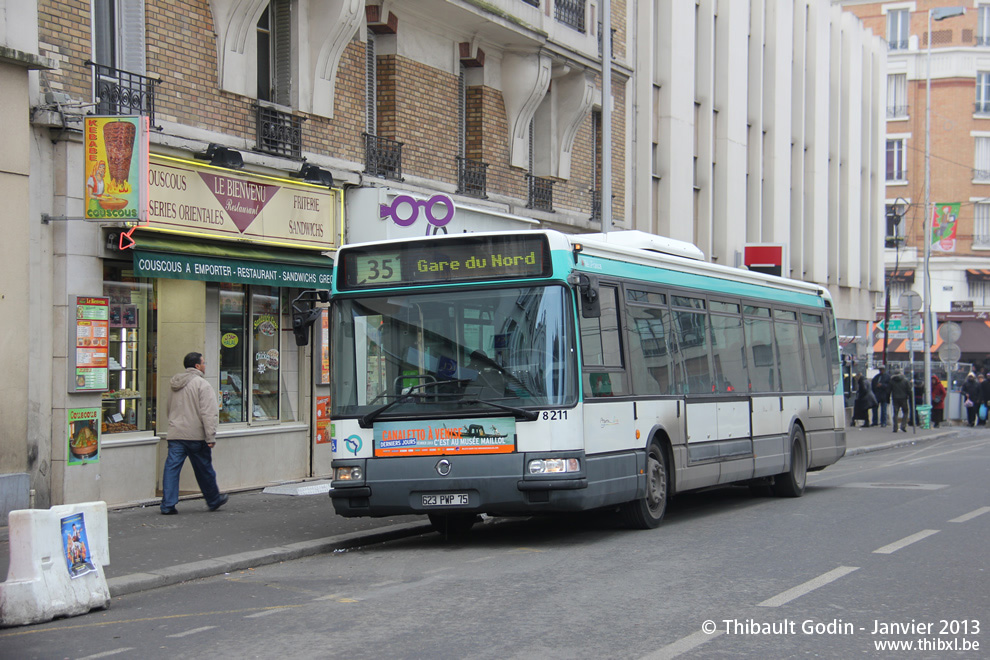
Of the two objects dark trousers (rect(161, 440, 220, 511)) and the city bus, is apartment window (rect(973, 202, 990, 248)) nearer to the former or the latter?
the city bus

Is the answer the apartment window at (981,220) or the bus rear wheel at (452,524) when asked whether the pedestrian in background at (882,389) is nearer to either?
the bus rear wheel at (452,524)

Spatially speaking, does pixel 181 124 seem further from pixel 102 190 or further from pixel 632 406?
pixel 632 406

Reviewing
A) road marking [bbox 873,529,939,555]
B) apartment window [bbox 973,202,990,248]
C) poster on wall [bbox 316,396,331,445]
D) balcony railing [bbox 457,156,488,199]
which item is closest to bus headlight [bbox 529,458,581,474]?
road marking [bbox 873,529,939,555]

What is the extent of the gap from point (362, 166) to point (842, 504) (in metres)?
8.34

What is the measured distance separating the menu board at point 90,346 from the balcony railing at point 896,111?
174ft

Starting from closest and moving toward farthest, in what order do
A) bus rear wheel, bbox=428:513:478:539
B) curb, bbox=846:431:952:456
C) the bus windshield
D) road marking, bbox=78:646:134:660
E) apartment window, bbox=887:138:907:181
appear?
road marking, bbox=78:646:134:660 < the bus windshield < bus rear wheel, bbox=428:513:478:539 < curb, bbox=846:431:952:456 < apartment window, bbox=887:138:907:181

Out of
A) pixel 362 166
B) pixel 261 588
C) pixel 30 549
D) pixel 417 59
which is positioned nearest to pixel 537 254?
pixel 261 588

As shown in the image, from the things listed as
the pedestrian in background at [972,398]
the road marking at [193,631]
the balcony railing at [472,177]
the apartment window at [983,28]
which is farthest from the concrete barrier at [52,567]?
the apartment window at [983,28]

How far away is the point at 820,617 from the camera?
23.3ft

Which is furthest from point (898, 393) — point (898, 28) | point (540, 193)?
point (898, 28)

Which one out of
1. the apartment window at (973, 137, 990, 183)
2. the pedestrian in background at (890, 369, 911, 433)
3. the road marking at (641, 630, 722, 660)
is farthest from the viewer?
the apartment window at (973, 137, 990, 183)

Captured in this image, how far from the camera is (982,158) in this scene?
5734 centimetres

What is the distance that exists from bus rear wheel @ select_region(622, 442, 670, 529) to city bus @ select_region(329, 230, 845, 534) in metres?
0.02

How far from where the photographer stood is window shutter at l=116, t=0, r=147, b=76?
43.9ft
